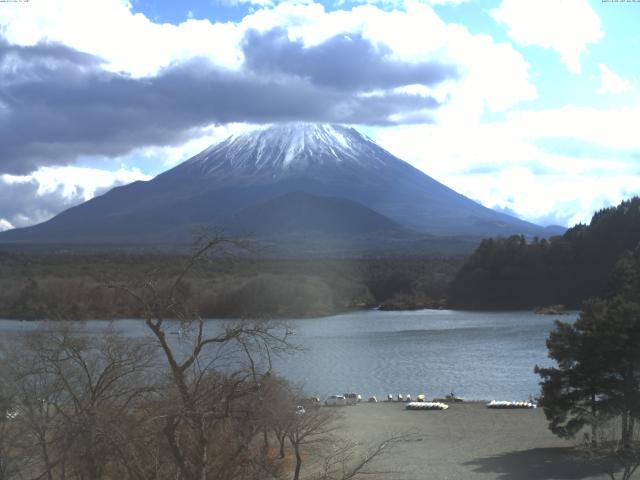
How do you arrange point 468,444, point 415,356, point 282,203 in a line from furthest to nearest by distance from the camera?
point 282,203, point 415,356, point 468,444

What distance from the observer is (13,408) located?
8.41 m

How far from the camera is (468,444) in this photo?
1709cm

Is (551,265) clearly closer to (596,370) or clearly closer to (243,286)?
(243,286)

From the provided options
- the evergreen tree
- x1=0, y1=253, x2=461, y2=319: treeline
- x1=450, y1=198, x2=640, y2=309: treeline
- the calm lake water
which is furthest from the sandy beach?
x1=450, y1=198, x2=640, y2=309: treeline

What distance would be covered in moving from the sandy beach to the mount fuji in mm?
79679

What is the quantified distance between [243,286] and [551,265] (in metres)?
28.4

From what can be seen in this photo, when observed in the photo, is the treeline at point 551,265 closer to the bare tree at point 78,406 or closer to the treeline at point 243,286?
the treeline at point 243,286

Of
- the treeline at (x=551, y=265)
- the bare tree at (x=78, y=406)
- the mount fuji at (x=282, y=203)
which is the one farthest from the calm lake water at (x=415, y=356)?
the mount fuji at (x=282, y=203)

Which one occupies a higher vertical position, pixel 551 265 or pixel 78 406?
pixel 551 265

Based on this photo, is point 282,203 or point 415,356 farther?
point 282,203

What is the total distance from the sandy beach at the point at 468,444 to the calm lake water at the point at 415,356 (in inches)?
97.3

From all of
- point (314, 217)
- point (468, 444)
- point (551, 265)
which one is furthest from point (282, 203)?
point (468, 444)

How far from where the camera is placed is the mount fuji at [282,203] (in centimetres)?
12119

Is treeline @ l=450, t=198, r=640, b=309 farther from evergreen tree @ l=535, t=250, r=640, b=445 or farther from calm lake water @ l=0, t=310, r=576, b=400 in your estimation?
evergreen tree @ l=535, t=250, r=640, b=445
